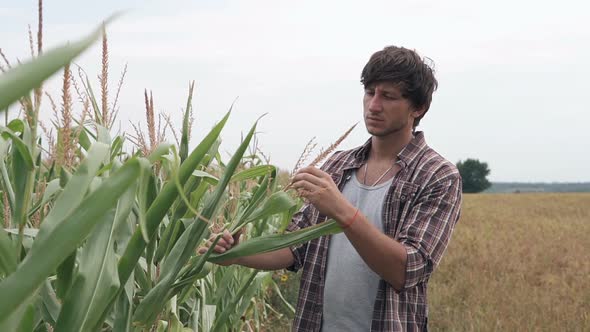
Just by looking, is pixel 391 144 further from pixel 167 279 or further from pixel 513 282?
pixel 513 282

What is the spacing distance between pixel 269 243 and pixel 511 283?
5.54 meters

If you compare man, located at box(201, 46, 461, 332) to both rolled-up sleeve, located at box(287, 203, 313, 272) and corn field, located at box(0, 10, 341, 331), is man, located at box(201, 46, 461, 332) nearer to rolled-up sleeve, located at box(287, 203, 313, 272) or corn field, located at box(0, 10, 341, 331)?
rolled-up sleeve, located at box(287, 203, 313, 272)

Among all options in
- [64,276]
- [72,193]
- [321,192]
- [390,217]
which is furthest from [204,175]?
[390,217]

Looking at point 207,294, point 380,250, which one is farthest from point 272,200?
point 207,294

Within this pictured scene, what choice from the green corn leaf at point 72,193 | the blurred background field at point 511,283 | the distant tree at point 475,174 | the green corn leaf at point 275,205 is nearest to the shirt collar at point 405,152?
the green corn leaf at point 275,205

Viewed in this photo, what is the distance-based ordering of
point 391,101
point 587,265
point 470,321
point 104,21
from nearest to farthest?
point 104,21 → point 391,101 → point 470,321 → point 587,265

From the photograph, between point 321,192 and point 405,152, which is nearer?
point 321,192

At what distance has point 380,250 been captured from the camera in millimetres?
1647

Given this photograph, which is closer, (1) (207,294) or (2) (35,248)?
(2) (35,248)

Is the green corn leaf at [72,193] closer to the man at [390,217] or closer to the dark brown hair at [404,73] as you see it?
the man at [390,217]

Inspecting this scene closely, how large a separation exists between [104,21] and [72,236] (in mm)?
267

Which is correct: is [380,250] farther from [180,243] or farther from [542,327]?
[542,327]

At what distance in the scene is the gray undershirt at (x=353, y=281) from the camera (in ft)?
6.29

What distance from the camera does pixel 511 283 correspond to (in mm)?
6434
